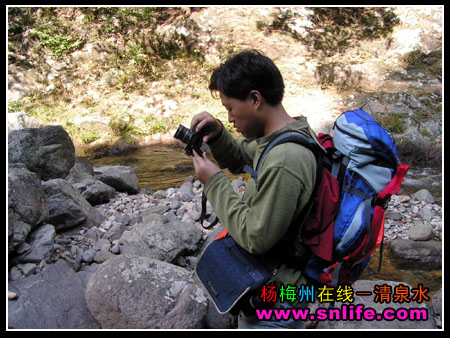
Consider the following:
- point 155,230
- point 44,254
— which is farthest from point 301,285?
point 44,254

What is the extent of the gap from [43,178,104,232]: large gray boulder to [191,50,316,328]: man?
127 inches

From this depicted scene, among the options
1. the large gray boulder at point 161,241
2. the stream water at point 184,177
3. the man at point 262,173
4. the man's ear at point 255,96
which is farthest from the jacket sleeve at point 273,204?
the stream water at point 184,177

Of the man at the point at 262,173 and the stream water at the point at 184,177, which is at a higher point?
the man at the point at 262,173

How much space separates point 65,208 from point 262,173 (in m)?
3.68

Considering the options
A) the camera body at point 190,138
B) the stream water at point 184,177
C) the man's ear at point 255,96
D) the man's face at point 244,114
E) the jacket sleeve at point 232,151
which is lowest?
the stream water at point 184,177

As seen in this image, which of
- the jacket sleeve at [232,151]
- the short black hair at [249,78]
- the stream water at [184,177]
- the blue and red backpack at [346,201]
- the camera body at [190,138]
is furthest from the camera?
the stream water at [184,177]

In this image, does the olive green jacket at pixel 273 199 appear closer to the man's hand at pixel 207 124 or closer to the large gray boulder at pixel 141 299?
the man's hand at pixel 207 124

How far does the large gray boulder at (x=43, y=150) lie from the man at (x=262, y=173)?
503 centimetres

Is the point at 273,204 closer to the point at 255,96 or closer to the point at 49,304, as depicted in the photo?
the point at 255,96

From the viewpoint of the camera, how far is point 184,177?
8039 millimetres

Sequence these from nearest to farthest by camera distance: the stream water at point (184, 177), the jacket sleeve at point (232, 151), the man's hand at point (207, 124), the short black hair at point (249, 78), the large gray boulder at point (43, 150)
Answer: the short black hair at point (249, 78), the man's hand at point (207, 124), the jacket sleeve at point (232, 151), the stream water at point (184, 177), the large gray boulder at point (43, 150)

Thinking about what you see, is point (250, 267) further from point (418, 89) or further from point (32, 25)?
point (32, 25)

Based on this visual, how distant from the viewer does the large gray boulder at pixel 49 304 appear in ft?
9.14

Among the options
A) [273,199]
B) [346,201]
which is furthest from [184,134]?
[346,201]
